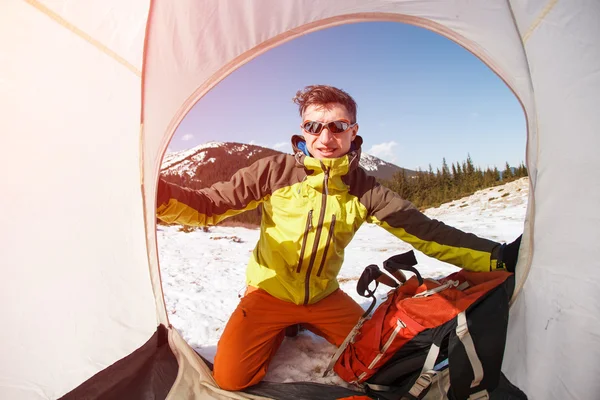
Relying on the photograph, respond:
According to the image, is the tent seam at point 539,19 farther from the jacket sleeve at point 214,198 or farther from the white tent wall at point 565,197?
the jacket sleeve at point 214,198

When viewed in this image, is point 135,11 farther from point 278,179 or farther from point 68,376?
point 68,376

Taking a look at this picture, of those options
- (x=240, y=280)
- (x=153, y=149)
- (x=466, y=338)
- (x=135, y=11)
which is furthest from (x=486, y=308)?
(x=240, y=280)

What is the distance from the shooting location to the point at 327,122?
2.08 metres

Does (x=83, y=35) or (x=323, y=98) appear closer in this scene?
(x=83, y=35)

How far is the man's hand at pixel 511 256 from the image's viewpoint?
71.0 inches

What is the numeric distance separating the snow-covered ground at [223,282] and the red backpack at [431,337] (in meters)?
0.30

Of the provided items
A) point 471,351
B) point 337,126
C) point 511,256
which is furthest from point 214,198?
point 511,256

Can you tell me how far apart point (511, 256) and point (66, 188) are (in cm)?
232

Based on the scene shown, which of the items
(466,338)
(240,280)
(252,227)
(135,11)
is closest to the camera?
(466,338)

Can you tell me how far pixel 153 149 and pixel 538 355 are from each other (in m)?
2.17

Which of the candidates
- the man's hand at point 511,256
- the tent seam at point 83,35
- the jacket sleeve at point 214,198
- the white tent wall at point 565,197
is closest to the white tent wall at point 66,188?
the tent seam at point 83,35

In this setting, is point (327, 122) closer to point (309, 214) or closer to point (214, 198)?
point (309, 214)

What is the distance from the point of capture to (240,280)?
165 inches

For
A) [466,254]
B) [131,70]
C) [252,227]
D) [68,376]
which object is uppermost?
[131,70]
